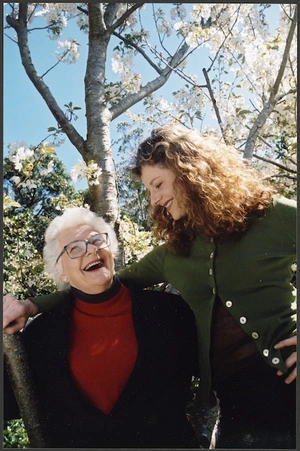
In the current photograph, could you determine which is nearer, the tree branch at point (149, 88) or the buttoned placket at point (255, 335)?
the buttoned placket at point (255, 335)

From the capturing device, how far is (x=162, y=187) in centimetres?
178

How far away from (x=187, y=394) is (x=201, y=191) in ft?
2.62

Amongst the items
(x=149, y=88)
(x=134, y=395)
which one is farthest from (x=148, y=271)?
(x=149, y=88)

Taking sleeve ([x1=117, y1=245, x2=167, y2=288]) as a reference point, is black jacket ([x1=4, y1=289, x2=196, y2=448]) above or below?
below

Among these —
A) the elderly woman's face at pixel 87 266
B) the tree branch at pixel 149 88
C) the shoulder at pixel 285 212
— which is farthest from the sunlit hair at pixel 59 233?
the tree branch at pixel 149 88

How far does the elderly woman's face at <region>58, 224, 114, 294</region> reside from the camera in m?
1.86

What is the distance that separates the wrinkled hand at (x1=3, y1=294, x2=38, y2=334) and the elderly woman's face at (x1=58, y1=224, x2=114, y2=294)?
0.20 meters

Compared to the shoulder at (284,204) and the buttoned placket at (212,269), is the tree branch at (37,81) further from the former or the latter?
the shoulder at (284,204)

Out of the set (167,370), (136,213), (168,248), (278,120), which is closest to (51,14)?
(136,213)

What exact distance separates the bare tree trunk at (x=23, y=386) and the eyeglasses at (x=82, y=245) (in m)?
0.40

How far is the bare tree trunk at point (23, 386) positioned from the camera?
1624mm

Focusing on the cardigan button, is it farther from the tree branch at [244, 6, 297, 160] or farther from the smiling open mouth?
the tree branch at [244, 6, 297, 160]

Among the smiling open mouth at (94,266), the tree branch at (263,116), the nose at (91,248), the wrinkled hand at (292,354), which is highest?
the tree branch at (263,116)

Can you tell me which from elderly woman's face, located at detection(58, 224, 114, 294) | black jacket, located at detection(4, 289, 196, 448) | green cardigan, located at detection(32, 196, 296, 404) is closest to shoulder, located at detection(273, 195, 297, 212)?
green cardigan, located at detection(32, 196, 296, 404)
